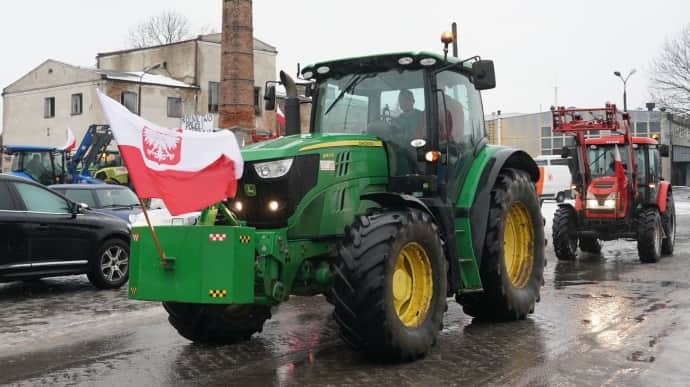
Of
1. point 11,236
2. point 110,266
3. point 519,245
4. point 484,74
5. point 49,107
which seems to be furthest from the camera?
point 49,107

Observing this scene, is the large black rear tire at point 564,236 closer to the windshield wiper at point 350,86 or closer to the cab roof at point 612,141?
the cab roof at point 612,141

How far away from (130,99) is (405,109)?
1682 inches

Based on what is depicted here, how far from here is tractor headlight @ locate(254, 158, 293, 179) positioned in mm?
6266

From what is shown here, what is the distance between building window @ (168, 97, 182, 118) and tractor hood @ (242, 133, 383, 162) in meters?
43.8

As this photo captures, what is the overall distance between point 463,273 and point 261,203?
2001 millimetres

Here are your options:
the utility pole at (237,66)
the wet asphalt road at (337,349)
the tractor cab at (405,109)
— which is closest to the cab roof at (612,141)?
the wet asphalt road at (337,349)

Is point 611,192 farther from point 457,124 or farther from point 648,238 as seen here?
point 457,124

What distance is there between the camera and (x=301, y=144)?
6457 mm

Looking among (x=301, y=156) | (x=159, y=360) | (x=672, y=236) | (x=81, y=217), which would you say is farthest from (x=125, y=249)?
(x=672, y=236)

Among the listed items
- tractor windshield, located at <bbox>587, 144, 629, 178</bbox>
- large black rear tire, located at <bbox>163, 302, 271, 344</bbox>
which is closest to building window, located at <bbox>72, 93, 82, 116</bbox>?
tractor windshield, located at <bbox>587, 144, 629, 178</bbox>

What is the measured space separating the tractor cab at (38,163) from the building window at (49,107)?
2493cm

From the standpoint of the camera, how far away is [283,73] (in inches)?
308

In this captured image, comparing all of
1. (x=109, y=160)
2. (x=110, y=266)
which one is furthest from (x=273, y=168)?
(x=109, y=160)

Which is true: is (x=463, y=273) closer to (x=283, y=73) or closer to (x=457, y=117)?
(x=457, y=117)
